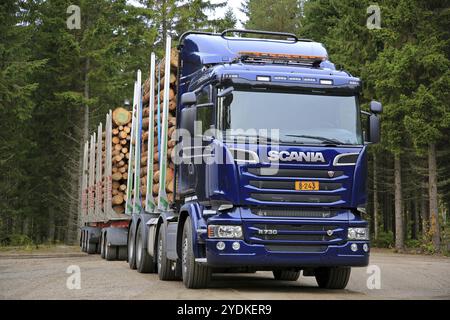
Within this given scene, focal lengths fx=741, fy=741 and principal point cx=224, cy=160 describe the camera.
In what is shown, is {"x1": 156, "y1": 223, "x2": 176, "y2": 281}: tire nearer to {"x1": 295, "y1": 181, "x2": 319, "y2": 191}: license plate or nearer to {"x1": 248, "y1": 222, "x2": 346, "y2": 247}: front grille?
{"x1": 248, "y1": 222, "x2": 346, "y2": 247}: front grille

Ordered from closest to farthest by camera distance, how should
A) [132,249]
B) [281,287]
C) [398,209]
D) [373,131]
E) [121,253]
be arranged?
1. [373,131]
2. [281,287]
3. [132,249]
4. [121,253]
5. [398,209]

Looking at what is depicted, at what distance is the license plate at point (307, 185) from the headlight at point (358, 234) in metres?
0.85

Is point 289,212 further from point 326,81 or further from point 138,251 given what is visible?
point 138,251

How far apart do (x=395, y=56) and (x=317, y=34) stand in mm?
14473

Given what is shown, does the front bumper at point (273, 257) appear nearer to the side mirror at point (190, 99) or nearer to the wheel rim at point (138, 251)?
the side mirror at point (190, 99)

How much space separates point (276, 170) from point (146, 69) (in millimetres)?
35741

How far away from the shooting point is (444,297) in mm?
10648

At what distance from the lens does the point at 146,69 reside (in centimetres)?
4547

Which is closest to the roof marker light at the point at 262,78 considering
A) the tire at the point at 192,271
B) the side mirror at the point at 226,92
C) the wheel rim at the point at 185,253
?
the side mirror at the point at 226,92

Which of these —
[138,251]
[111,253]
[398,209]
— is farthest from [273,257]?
[398,209]

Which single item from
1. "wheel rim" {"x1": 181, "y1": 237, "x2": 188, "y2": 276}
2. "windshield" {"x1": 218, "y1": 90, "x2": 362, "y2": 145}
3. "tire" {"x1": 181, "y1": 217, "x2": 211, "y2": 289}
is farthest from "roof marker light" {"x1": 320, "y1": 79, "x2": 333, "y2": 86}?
"wheel rim" {"x1": 181, "y1": 237, "x2": 188, "y2": 276}
